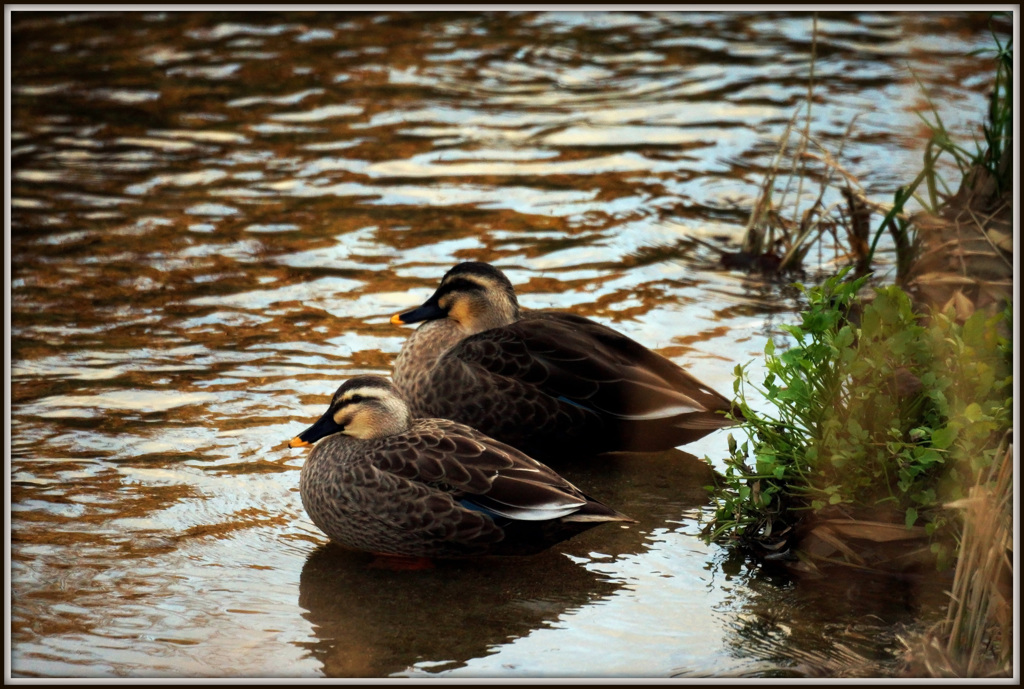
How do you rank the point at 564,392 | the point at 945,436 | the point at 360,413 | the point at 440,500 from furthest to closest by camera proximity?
the point at 564,392 < the point at 360,413 < the point at 440,500 < the point at 945,436

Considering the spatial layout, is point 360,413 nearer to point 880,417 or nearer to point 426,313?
point 426,313

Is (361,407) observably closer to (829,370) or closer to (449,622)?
(449,622)

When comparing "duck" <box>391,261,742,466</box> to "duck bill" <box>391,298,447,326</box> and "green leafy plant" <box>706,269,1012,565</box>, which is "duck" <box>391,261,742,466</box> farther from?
"green leafy plant" <box>706,269,1012,565</box>

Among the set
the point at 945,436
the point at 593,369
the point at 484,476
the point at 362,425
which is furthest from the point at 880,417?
the point at 362,425

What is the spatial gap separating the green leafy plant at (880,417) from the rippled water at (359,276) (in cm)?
32

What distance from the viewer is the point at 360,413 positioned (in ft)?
17.1

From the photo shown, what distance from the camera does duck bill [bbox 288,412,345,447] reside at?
522cm

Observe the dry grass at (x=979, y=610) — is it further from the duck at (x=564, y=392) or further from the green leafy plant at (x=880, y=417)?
the duck at (x=564, y=392)

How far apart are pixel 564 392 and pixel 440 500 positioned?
1.26 m

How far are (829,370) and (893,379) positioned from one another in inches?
10.0

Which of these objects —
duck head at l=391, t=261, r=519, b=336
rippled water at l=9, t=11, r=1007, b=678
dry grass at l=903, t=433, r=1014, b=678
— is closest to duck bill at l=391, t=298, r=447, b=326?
duck head at l=391, t=261, r=519, b=336

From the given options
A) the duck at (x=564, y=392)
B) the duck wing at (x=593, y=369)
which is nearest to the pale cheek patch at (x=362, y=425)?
the duck at (x=564, y=392)

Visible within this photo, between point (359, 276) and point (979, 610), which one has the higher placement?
point (359, 276)

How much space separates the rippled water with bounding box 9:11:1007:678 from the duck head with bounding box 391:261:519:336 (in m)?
0.67
